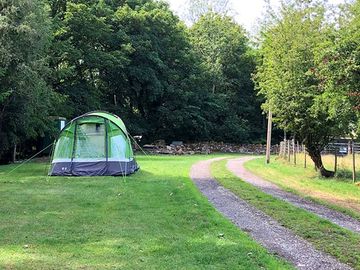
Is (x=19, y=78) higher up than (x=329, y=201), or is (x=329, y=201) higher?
(x=19, y=78)

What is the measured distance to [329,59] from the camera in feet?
43.1

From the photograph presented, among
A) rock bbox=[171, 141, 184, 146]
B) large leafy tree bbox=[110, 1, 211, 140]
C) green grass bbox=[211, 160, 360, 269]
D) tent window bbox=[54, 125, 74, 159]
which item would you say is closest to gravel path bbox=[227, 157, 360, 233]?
green grass bbox=[211, 160, 360, 269]

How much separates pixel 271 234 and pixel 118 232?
250cm

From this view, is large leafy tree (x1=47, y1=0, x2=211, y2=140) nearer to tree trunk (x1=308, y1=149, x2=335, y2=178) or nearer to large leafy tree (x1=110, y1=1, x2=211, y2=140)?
large leafy tree (x1=110, y1=1, x2=211, y2=140)

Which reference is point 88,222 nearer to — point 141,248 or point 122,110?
point 141,248

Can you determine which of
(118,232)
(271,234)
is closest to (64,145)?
(118,232)

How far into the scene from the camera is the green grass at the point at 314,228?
21.3ft

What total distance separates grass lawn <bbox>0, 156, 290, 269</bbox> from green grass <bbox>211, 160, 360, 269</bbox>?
3.37 feet

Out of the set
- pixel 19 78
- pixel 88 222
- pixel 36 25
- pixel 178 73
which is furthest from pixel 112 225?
pixel 178 73

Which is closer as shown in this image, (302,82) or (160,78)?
(302,82)

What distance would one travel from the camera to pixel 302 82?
18.3 meters

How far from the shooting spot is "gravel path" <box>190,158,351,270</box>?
5961mm

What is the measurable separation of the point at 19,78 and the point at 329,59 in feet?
39.5

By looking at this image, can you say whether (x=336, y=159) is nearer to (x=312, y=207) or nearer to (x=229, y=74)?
(x=312, y=207)
